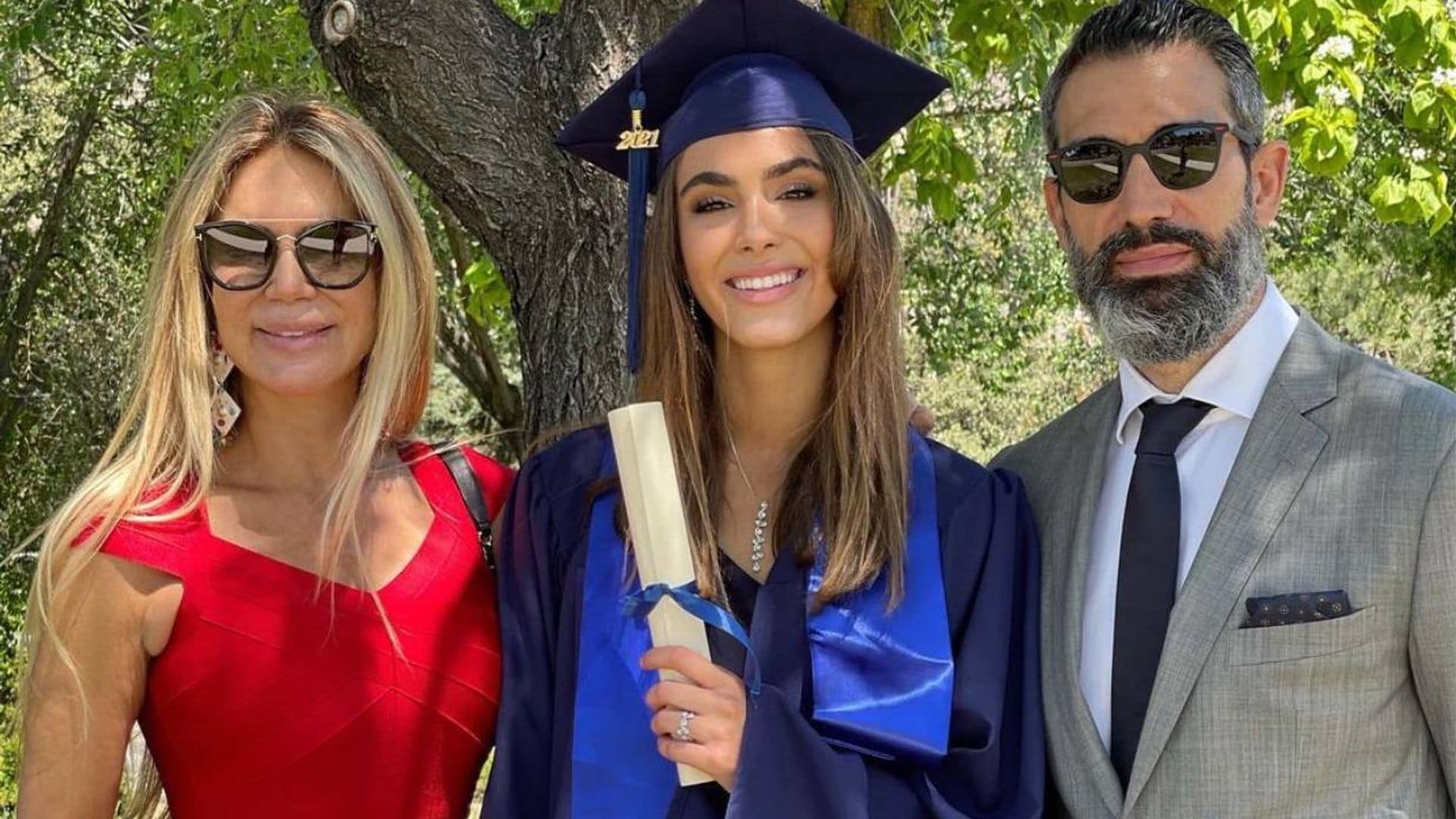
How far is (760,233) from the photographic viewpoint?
2.93 metres

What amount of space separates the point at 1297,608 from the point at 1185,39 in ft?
3.42

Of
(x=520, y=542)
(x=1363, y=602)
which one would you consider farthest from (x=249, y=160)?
(x=1363, y=602)

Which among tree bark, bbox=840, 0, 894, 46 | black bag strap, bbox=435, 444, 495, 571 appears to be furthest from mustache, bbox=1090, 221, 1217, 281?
tree bark, bbox=840, 0, 894, 46

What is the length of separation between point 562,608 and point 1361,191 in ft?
28.3

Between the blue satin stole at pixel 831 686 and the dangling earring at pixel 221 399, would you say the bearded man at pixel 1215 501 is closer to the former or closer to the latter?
the blue satin stole at pixel 831 686

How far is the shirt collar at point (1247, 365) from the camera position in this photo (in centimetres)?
287

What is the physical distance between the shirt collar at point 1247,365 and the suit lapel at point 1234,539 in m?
0.06

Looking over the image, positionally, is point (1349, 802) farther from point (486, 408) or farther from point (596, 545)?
point (486, 408)

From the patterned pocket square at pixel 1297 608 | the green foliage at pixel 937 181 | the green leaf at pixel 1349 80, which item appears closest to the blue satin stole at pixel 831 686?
the patterned pocket square at pixel 1297 608

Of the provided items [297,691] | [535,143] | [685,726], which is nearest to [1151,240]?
[685,726]

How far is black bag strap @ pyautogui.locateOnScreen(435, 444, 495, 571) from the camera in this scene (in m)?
3.15

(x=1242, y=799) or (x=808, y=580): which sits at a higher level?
(x=808, y=580)

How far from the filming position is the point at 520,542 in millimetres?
3074

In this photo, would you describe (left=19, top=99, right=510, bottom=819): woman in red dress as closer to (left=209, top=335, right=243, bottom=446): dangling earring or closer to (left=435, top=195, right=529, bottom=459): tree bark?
(left=209, top=335, right=243, bottom=446): dangling earring
